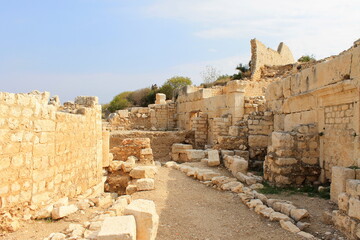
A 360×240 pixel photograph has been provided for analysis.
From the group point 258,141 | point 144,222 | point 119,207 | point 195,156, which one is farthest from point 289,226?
point 195,156

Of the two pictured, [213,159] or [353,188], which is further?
[213,159]

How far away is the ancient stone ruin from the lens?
11.7 ft

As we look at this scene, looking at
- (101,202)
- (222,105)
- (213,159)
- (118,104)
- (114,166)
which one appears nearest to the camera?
(101,202)

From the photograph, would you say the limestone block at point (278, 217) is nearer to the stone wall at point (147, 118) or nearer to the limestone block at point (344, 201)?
the limestone block at point (344, 201)

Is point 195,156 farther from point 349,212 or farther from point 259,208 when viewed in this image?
point 349,212

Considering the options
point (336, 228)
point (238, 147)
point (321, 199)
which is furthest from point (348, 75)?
point (238, 147)

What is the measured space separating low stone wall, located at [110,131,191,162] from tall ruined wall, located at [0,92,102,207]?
7.50m

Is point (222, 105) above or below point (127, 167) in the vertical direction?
above

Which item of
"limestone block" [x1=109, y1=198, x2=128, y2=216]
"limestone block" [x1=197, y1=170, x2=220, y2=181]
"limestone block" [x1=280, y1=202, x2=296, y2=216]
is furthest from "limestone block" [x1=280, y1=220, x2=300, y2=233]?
"limestone block" [x1=197, y1=170, x2=220, y2=181]

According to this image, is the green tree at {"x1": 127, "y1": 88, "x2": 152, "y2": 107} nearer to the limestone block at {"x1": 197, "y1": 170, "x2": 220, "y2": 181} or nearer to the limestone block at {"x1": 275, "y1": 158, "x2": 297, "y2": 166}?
the limestone block at {"x1": 197, "y1": 170, "x2": 220, "y2": 181}

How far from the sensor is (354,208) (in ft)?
11.8

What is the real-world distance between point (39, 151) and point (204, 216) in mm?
2831

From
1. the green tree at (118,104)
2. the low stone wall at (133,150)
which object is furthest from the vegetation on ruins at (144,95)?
the low stone wall at (133,150)

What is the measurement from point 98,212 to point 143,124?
13715mm
